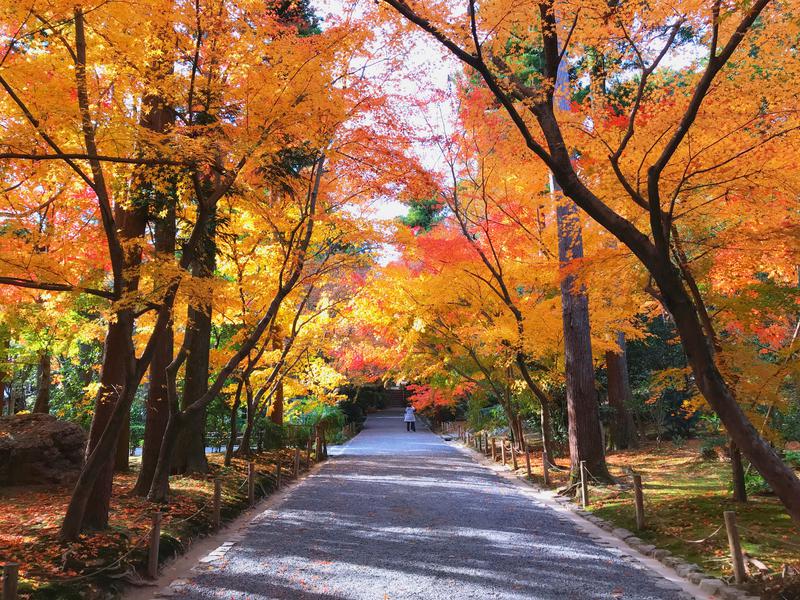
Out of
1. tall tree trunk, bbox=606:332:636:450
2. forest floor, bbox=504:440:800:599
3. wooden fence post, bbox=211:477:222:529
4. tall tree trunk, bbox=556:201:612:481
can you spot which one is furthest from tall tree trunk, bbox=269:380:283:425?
tall tree trunk, bbox=606:332:636:450

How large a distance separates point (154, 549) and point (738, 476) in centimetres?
805

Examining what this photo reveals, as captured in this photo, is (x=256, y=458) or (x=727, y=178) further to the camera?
(x=256, y=458)

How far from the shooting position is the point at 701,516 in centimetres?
790

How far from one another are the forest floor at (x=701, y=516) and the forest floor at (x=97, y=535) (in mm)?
5878

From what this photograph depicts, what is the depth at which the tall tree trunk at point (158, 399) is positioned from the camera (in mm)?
9211

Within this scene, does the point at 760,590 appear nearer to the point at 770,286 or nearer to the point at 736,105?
the point at 770,286

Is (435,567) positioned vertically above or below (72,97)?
below

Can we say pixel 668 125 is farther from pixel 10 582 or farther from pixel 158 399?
pixel 158 399

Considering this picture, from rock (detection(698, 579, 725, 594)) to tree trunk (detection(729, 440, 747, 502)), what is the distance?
136 inches

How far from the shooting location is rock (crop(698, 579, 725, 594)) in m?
5.17

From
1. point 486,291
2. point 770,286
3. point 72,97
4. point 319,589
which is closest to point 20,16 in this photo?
point 72,97

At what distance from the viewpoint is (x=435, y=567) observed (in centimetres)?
612

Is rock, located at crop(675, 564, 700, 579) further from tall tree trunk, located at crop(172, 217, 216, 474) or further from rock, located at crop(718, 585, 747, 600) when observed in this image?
tall tree trunk, located at crop(172, 217, 216, 474)

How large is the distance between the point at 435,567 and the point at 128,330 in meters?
4.61
